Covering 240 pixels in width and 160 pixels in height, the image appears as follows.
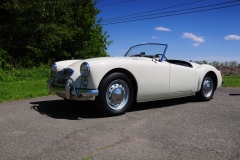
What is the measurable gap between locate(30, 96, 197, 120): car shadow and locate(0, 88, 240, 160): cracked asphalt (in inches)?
0.4

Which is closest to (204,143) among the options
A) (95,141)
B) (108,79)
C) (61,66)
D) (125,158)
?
(125,158)

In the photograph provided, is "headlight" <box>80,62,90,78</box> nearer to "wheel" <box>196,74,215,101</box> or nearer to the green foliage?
"wheel" <box>196,74,215,101</box>

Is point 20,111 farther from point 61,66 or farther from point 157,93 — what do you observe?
point 157,93

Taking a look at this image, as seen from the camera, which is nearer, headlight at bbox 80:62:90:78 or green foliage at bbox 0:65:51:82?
headlight at bbox 80:62:90:78

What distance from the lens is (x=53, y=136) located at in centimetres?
276

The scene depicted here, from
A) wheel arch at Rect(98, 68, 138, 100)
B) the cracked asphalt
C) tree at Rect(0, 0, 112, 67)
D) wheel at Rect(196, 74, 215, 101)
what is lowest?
the cracked asphalt

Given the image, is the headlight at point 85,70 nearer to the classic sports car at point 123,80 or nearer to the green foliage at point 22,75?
the classic sports car at point 123,80

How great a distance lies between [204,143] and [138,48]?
294 cm

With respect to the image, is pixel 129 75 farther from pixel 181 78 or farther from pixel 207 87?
pixel 207 87

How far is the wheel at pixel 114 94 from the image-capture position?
3.55 m

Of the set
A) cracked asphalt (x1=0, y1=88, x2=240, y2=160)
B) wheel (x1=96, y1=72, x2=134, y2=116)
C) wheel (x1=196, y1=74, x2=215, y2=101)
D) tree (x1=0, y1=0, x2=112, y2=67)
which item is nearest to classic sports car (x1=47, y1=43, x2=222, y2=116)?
wheel (x1=96, y1=72, x2=134, y2=116)

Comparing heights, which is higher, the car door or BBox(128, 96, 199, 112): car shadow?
the car door

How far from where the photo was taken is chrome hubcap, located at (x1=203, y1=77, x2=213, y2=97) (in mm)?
5191

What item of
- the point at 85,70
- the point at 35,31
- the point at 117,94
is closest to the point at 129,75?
the point at 117,94
